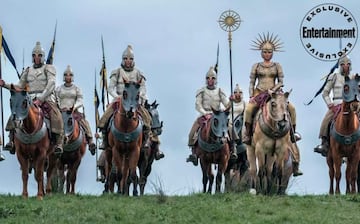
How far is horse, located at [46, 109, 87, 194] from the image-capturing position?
30156 millimetres

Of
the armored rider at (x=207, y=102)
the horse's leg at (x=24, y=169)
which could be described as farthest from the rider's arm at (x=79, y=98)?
the horse's leg at (x=24, y=169)

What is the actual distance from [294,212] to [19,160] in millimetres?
6943

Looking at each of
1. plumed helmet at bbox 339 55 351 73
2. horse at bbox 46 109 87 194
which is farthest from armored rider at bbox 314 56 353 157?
horse at bbox 46 109 87 194

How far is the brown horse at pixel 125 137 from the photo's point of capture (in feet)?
87.8

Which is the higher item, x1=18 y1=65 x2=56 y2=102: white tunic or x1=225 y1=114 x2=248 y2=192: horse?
x1=18 y1=65 x2=56 y2=102: white tunic

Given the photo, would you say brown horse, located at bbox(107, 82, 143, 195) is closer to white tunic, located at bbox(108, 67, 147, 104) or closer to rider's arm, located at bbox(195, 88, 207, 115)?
white tunic, located at bbox(108, 67, 147, 104)

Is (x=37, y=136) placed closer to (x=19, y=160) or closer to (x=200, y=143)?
(x=19, y=160)

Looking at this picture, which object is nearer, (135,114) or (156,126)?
(135,114)

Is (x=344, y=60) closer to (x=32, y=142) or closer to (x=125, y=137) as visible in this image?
(x=125, y=137)

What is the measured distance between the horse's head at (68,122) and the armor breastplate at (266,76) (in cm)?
533

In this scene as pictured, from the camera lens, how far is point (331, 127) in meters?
28.6

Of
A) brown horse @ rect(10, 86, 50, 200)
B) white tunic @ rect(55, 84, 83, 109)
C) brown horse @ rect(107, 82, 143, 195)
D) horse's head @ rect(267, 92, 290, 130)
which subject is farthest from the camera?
white tunic @ rect(55, 84, 83, 109)

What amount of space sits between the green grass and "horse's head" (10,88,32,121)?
1.84m

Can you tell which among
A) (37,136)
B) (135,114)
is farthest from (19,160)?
(135,114)
